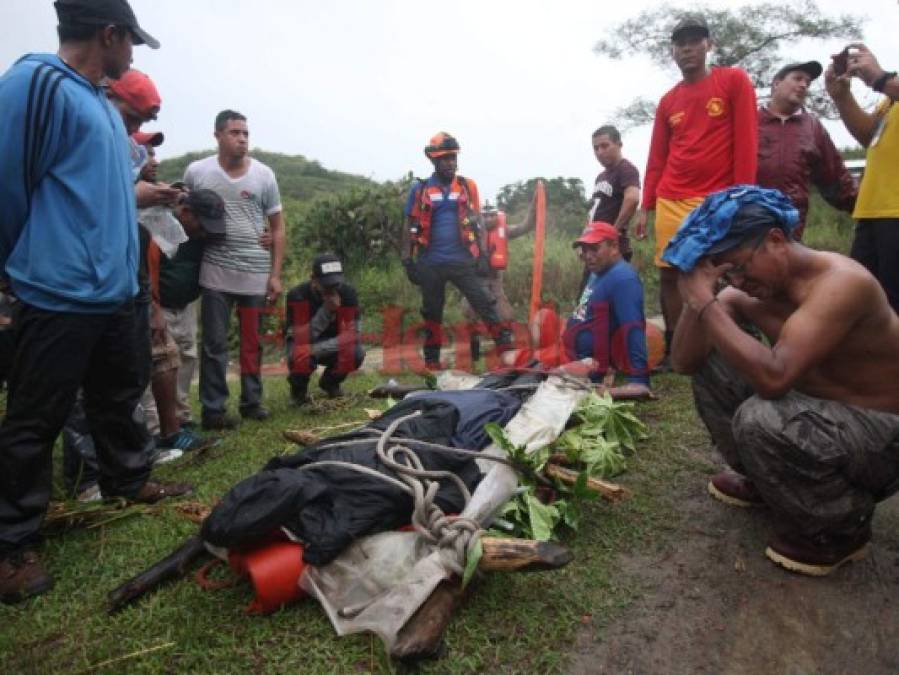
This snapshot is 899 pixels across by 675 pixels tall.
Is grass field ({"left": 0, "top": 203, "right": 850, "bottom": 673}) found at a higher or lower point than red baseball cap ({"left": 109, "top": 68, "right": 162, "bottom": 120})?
lower

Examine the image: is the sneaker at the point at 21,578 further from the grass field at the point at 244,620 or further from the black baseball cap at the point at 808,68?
the black baseball cap at the point at 808,68

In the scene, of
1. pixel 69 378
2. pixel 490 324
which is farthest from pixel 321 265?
pixel 69 378

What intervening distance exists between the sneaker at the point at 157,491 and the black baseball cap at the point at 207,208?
175 centimetres

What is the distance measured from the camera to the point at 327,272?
4.70 m

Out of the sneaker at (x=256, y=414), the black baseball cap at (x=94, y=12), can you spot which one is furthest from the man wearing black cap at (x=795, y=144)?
the black baseball cap at (x=94, y=12)

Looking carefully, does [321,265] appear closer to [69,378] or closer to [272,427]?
[272,427]

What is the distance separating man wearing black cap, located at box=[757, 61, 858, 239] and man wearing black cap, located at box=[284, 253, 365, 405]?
130 inches

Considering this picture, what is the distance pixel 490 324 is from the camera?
5996 millimetres

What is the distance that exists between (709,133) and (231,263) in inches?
136

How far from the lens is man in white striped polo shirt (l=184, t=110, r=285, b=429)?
423 cm

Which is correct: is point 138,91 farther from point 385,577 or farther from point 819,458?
point 819,458

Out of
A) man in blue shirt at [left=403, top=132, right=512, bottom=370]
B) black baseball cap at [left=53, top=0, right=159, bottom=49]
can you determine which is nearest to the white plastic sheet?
black baseball cap at [left=53, top=0, right=159, bottom=49]

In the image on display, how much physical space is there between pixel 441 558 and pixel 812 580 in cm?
136

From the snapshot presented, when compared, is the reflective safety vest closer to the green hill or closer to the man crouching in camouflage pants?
the man crouching in camouflage pants
